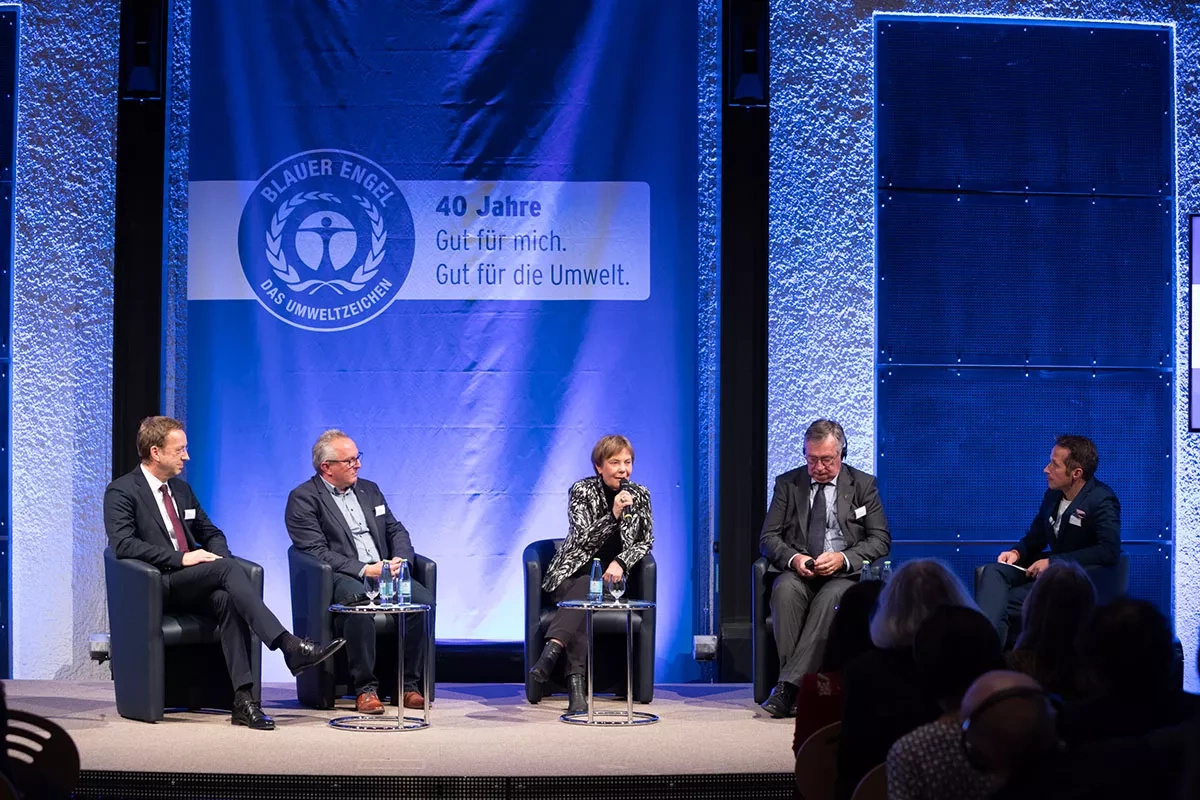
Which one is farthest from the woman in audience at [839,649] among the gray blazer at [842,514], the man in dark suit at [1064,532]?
the man in dark suit at [1064,532]

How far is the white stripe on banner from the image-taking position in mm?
6168

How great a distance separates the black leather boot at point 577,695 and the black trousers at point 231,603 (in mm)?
1061

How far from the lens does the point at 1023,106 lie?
6.39 metres

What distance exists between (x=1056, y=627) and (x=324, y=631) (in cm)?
311

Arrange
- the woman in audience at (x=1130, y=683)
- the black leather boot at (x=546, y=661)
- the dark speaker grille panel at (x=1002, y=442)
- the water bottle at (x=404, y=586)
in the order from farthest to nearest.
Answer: the dark speaker grille panel at (x=1002, y=442) < the black leather boot at (x=546, y=661) < the water bottle at (x=404, y=586) < the woman in audience at (x=1130, y=683)

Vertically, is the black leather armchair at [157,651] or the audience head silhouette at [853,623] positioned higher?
the audience head silhouette at [853,623]

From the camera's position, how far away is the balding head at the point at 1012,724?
175 centimetres

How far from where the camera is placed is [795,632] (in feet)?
17.2

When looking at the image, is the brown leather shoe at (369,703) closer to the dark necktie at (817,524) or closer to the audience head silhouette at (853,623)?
the dark necktie at (817,524)

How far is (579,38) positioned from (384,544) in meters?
2.35

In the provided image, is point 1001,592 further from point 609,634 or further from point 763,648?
point 609,634

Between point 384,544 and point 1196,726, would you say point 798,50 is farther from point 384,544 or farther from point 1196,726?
point 1196,726

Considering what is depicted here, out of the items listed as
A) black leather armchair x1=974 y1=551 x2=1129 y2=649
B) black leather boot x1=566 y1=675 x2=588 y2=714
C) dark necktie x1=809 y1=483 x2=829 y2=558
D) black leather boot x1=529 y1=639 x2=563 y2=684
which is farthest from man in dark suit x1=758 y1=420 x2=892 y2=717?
black leather boot x1=529 y1=639 x2=563 y2=684

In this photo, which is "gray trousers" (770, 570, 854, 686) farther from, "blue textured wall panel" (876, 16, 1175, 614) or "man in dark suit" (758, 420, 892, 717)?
"blue textured wall panel" (876, 16, 1175, 614)
